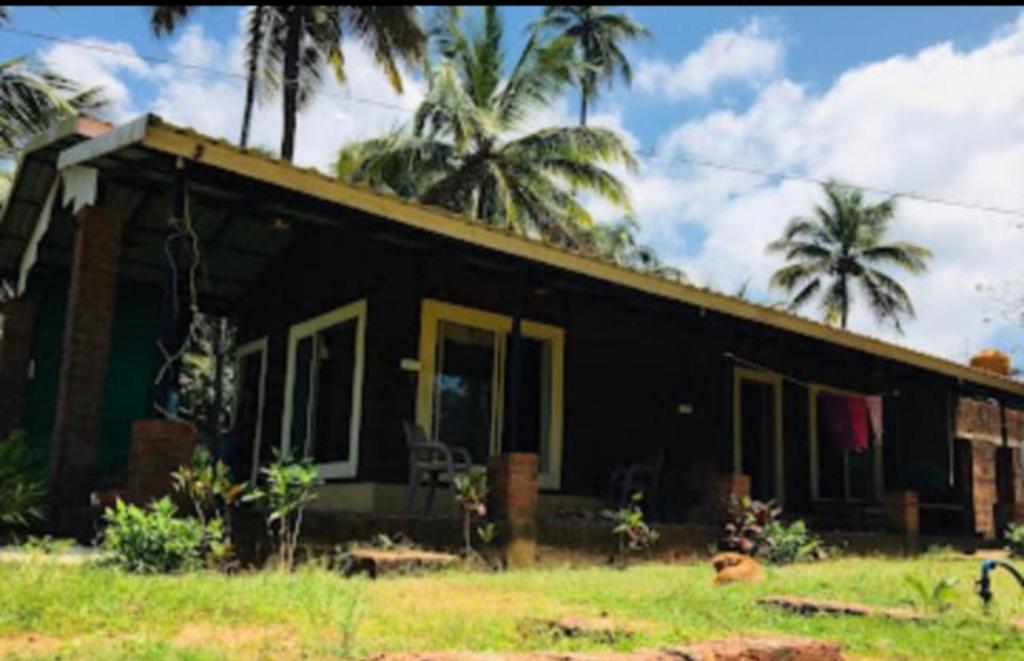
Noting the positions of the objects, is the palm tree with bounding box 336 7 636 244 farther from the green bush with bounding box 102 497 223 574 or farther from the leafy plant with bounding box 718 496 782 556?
the green bush with bounding box 102 497 223 574

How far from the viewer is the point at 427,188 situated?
25656 millimetres

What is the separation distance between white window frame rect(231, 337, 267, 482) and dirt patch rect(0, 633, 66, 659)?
27.0 ft

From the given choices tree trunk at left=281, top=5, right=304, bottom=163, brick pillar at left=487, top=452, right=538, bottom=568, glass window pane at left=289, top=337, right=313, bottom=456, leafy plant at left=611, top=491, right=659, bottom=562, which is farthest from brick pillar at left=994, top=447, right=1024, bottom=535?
tree trunk at left=281, top=5, right=304, bottom=163

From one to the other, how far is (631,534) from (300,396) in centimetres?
423

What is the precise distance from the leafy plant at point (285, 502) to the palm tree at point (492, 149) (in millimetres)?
17385

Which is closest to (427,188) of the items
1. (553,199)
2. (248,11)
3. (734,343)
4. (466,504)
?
(553,199)

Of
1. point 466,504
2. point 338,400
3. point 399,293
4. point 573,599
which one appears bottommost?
point 573,599

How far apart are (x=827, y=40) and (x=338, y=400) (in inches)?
338

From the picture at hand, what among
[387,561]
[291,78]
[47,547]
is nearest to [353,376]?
[387,561]

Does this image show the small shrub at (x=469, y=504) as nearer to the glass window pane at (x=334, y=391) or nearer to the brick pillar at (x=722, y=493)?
the glass window pane at (x=334, y=391)

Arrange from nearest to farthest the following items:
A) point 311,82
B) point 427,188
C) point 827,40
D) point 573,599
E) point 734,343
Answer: point 827,40
point 573,599
point 734,343
point 311,82
point 427,188

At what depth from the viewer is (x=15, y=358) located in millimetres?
11695

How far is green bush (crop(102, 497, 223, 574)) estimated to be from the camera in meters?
6.42

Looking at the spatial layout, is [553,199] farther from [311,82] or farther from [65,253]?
[65,253]
